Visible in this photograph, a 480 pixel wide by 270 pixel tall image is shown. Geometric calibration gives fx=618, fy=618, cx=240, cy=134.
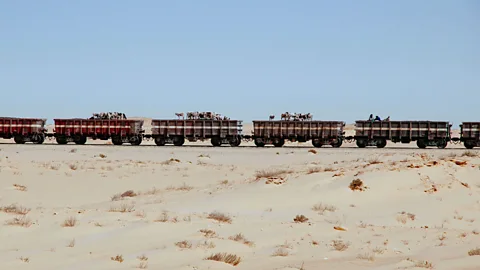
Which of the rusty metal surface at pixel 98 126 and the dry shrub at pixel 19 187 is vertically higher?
the rusty metal surface at pixel 98 126

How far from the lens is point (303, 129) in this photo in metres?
53.3

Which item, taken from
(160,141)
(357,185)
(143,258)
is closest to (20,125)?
(160,141)

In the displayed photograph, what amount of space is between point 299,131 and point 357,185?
106 ft

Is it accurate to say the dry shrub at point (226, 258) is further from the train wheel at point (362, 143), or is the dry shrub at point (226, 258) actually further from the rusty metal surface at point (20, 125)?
the rusty metal surface at point (20, 125)

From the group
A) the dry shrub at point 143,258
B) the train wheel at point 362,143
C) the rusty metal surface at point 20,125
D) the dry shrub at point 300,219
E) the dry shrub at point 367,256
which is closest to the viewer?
the dry shrub at point 143,258

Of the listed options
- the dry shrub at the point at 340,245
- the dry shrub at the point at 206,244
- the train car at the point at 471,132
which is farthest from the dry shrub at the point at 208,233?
the train car at the point at 471,132

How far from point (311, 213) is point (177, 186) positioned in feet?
31.5

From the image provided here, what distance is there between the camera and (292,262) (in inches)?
427

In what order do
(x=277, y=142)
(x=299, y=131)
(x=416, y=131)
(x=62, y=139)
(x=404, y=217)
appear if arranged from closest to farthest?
(x=404, y=217), (x=416, y=131), (x=299, y=131), (x=277, y=142), (x=62, y=139)

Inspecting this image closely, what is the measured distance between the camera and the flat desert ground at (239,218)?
35.6 ft

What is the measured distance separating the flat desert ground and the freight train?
813 inches

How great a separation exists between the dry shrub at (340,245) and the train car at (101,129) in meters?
44.7

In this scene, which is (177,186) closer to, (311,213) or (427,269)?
(311,213)

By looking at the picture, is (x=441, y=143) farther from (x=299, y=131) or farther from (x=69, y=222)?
(x=69, y=222)
